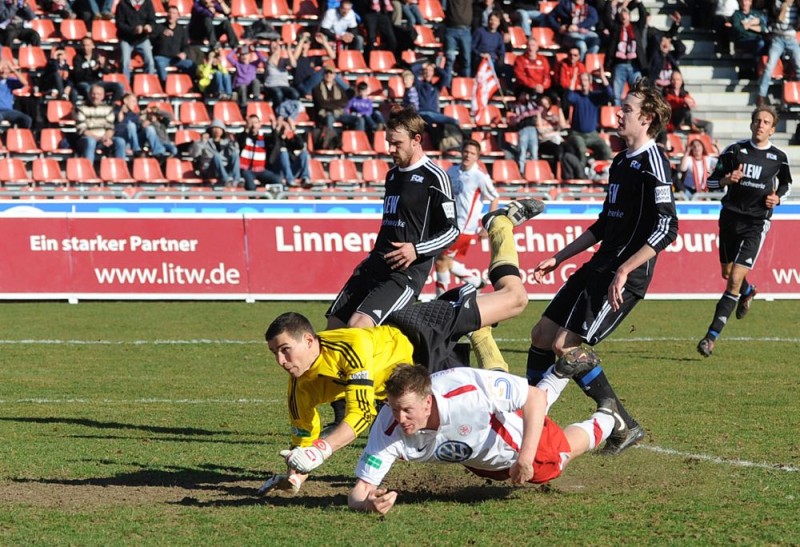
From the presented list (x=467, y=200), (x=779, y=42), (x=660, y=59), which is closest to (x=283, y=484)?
(x=467, y=200)

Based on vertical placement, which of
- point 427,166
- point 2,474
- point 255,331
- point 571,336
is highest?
point 427,166

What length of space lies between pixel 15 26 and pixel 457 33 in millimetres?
9251

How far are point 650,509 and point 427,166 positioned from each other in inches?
122

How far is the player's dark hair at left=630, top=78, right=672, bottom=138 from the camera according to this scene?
761cm

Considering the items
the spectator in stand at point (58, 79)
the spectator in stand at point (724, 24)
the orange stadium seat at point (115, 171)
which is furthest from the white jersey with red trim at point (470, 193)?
the spectator in stand at point (724, 24)

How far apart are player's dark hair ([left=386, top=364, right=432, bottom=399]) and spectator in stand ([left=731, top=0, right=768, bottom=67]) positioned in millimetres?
23945

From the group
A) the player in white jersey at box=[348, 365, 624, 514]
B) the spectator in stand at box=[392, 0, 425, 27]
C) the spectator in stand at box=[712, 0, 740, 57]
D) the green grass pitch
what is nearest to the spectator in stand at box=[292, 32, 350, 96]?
the spectator in stand at box=[392, 0, 425, 27]


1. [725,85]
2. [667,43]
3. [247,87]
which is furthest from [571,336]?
[725,85]

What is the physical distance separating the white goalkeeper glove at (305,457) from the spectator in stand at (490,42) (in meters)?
20.4

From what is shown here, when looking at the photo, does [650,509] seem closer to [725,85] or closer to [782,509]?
[782,509]

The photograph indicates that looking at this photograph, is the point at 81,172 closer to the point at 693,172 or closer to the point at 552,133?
the point at 552,133

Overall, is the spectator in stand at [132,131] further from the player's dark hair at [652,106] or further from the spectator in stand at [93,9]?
the player's dark hair at [652,106]

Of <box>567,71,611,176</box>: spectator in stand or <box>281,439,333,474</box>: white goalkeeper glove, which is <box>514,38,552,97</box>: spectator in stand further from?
<box>281,439,333,474</box>: white goalkeeper glove

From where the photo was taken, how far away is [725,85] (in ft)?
93.0
